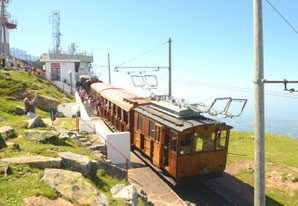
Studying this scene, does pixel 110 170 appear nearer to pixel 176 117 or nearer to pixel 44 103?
pixel 176 117

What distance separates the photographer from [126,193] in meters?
6.52

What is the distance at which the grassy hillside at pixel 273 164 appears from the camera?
9703 millimetres

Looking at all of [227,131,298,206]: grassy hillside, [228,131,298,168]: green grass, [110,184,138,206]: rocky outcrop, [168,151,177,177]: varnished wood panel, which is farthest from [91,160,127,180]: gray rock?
[228,131,298,168]: green grass

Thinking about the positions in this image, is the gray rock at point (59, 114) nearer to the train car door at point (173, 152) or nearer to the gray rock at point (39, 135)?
the gray rock at point (39, 135)

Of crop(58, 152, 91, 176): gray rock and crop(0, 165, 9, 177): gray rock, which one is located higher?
crop(0, 165, 9, 177): gray rock

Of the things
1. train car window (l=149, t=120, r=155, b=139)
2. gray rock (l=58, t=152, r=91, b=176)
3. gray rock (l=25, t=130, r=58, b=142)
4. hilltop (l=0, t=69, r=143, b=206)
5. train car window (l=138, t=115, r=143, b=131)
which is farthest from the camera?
train car window (l=138, t=115, r=143, b=131)

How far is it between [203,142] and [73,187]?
593 centimetres

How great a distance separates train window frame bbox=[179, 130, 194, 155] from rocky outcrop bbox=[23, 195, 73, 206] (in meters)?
5.28

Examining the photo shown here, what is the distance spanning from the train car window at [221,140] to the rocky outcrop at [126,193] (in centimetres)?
485

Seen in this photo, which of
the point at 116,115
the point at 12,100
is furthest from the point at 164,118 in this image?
the point at 12,100

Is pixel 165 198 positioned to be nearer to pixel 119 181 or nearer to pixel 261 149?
pixel 119 181

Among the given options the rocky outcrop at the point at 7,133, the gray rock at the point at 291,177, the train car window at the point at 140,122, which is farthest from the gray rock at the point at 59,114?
the gray rock at the point at 291,177

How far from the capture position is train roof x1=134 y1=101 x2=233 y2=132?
9.28 meters

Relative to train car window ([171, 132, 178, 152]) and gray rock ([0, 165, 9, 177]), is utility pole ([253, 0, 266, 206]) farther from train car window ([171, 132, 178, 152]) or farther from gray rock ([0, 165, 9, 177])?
gray rock ([0, 165, 9, 177])
